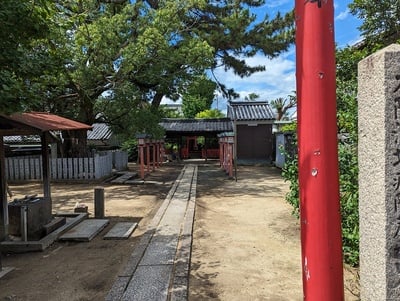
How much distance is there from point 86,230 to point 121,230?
0.68 meters

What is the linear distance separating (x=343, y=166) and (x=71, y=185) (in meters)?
12.1

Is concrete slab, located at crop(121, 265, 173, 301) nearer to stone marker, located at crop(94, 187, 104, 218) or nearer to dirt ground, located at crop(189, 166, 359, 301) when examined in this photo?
dirt ground, located at crop(189, 166, 359, 301)

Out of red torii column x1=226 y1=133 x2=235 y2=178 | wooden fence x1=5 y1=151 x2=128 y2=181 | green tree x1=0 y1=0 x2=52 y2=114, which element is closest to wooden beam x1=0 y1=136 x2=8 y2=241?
green tree x1=0 y1=0 x2=52 y2=114

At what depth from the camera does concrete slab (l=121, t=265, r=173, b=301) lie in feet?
12.8

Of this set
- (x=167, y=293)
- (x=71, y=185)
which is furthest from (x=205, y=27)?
(x=167, y=293)

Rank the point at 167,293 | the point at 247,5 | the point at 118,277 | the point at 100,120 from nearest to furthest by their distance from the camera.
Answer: the point at 167,293 → the point at 118,277 → the point at 100,120 → the point at 247,5

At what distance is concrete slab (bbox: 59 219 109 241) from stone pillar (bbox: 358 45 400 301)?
549 centimetres

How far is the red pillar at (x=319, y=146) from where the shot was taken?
1.93 m

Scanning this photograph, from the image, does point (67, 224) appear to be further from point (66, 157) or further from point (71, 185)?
point (66, 157)

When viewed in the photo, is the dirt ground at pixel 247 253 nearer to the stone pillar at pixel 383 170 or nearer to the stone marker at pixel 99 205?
the stone pillar at pixel 383 170

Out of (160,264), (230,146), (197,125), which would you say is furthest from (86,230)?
(197,125)

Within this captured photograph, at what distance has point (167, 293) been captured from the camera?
13.0 feet

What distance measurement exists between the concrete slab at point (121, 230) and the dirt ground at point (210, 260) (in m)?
0.13

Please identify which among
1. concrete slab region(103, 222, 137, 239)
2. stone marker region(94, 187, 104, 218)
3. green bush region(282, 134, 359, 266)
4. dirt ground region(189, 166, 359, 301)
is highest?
green bush region(282, 134, 359, 266)
